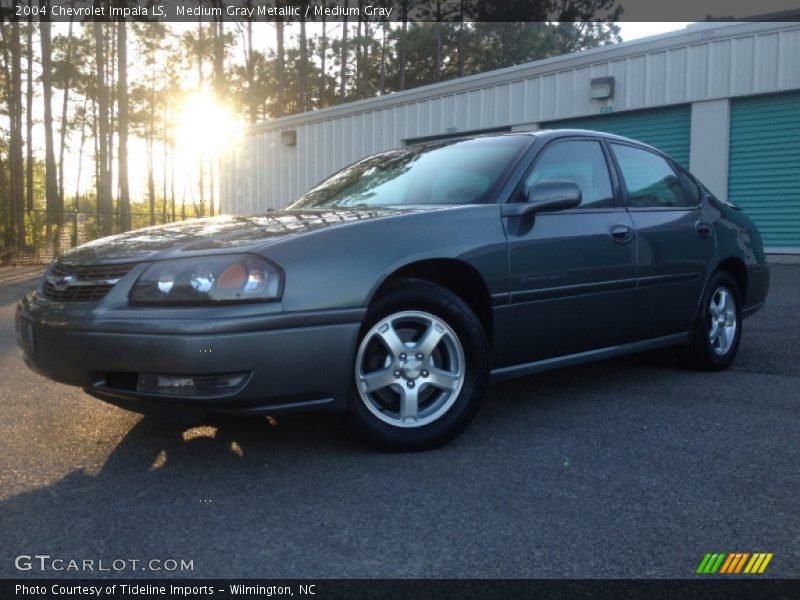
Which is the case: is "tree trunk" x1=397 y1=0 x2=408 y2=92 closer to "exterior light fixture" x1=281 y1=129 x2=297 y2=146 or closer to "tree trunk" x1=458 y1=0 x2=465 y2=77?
"tree trunk" x1=458 y1=0 x2=465 y2=77

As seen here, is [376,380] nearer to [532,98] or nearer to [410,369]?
[410,369]

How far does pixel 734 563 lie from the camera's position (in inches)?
88.0

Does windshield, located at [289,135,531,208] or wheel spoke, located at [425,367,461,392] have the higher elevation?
windshield, located at [289,135,531,208]

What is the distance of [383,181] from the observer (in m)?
4.29

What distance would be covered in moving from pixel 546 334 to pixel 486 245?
579mm

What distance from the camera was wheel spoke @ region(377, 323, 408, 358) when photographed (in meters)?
3.19

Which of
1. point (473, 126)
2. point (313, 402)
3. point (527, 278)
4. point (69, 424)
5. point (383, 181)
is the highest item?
point (473, 126)

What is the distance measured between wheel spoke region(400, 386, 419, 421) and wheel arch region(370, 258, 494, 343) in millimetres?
477

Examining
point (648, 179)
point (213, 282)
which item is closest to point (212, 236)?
point (213, 282)

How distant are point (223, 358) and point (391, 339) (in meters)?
0.72

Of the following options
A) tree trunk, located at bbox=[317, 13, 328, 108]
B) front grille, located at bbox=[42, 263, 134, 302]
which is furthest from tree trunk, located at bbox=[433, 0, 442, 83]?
front grille, located at bbox=[42, 263, 134, 302]

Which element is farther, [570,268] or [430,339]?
[570,268]

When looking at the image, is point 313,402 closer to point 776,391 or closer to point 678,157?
point 776,391

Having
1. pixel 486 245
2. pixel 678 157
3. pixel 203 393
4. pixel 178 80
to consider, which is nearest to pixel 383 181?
pixel 486 245
